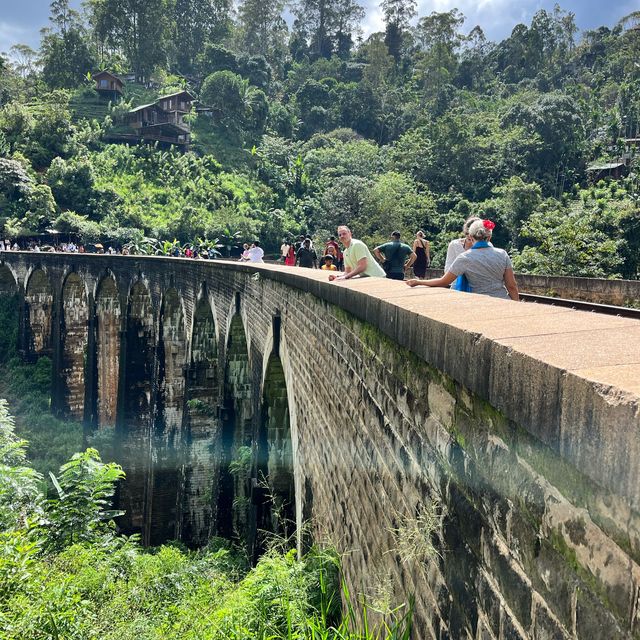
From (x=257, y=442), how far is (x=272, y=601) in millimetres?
5741

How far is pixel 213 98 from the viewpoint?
6103 centimetres

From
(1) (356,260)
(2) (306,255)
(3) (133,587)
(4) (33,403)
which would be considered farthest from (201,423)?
(4) (33,403)

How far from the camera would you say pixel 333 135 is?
63188 mm

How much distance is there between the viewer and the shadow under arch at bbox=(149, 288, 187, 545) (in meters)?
17.1

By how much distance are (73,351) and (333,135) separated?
142 ft

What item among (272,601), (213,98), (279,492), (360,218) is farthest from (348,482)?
(213,98)

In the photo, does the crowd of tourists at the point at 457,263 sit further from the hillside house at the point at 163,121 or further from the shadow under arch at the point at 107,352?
the hillside house at the point at 163,121

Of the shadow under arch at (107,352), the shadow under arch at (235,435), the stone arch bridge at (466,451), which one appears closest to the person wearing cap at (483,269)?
the stone arch bridge at (466,451)

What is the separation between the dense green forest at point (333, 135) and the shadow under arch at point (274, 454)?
34.4 feet

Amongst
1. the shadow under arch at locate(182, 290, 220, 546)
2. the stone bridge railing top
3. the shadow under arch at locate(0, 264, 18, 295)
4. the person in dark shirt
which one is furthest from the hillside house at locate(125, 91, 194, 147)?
the stone bridge railing top

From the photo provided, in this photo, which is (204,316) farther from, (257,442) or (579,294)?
(579,294)

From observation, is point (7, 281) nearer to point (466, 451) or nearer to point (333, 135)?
point (466, 451)

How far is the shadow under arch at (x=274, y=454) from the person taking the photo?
945cm

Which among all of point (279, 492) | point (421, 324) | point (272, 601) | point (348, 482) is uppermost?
point (421, 324)
